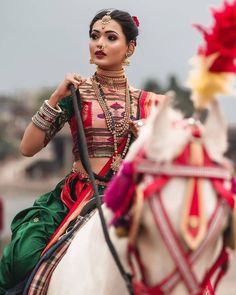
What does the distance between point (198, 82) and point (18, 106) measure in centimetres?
11705

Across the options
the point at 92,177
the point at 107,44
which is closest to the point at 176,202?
the point at 92,177

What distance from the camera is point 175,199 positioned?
372cm

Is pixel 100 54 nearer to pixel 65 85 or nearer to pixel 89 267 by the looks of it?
pixel 65 85

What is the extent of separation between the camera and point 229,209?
3.79 m

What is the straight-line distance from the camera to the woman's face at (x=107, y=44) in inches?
209

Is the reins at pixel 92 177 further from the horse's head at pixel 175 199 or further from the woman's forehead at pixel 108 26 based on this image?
the woman's forehead at pixel 108 26

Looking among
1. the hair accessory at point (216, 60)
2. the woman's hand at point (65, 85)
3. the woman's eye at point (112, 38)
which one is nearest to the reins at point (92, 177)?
the woman's hand at point (65, 85)

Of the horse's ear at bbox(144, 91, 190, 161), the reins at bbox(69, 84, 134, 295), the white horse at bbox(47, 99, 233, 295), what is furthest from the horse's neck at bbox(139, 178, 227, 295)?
the reins at bbox(69, 84, 134, 295)

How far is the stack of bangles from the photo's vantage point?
5137 mm

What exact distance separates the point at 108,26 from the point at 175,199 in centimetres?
184

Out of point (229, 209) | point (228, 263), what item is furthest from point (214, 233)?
point (228, 263)

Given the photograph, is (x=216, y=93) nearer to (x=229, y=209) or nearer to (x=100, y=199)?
(x=229, y=209)

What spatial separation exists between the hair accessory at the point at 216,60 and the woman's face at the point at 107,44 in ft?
4.90

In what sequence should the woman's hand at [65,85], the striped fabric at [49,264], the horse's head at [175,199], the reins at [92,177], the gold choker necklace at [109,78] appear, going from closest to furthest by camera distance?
the horse's head at [175,199] < the reins at [92,177] < the striped fabric at [49,264] < the woman's hand at [65,85] < the gold choker necklace at [109,78]
